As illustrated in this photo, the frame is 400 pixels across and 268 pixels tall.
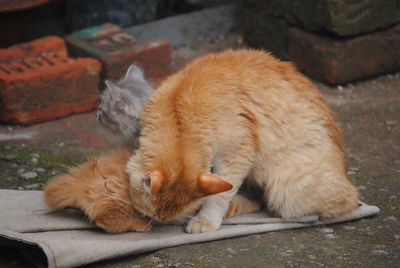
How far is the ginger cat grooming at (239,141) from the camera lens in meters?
3.55

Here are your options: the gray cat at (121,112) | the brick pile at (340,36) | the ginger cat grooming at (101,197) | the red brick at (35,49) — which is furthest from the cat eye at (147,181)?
the brick pile at (340,36)

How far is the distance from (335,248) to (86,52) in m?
3.78

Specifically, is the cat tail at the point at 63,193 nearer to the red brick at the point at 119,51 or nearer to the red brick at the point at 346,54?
the red brick at the point at 119,51

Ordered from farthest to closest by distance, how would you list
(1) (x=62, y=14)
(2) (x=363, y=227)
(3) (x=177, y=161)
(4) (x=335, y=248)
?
(1) (x=62, y=14) < (2) (x=363, y=227) < (4) (x=335, y=248) < (3) (x=177, y=161)

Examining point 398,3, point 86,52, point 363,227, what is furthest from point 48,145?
point 398,3

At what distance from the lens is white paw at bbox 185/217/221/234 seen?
12.5 feet

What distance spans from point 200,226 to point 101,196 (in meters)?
0.63

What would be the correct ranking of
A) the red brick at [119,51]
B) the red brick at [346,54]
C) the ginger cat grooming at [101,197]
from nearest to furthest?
the ginger cat grooming at [101,197], the red brick at [119,51], the red brick at [346,54]

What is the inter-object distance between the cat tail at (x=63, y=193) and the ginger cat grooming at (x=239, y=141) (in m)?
0.38

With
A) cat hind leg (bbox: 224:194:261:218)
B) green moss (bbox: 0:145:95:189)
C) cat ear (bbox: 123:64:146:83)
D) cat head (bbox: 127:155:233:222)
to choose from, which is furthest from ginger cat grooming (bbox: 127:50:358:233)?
green moss (bbox: 0:145:95:189)

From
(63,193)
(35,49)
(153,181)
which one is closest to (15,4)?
(35,49)

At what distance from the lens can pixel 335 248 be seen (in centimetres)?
371

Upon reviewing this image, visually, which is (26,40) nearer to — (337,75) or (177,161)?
(337,75)

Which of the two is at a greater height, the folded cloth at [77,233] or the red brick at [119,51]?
the red brick at [119,51]
